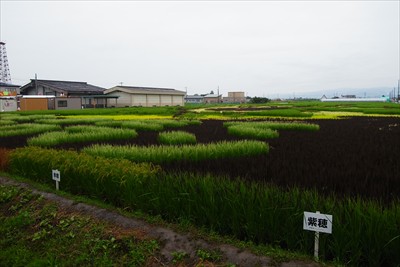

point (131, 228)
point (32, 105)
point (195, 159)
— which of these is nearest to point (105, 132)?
point (195, 159)

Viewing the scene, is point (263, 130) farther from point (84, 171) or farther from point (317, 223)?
point (317, 223)

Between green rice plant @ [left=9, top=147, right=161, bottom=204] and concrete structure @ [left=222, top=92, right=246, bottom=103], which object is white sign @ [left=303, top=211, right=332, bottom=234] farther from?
concrete structure @ [left=222, top=92, right=246, bottom=103]

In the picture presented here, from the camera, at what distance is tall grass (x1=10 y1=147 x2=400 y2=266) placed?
2867mm

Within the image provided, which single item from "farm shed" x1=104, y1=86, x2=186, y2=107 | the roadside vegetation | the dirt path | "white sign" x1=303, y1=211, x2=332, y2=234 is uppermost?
"farm shed" x1=104, y1=86, x2=186, y2=107

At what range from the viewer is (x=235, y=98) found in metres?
131

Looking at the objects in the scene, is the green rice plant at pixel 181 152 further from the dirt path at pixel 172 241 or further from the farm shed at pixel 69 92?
the farm shed at pixel 69 92

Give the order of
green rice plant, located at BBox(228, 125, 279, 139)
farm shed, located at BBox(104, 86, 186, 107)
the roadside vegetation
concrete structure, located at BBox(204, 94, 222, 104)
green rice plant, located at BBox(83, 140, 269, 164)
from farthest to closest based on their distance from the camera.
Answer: concrete structure, located at BBox(204, 94, 222, 104), farm shed, located at BBox(104, 86, 186, 107), green rice plant, located at BBox(228, 125, 279, 139), green rice plant, located at BBox(83, 140, 269, 164), the roadside vegetation

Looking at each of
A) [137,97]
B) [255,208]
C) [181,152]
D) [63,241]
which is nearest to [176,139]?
[181,152]

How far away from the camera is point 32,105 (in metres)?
45.8

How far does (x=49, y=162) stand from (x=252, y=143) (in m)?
4.37

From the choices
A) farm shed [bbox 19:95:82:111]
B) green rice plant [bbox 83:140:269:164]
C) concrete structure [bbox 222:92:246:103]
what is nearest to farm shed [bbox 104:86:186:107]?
farm shed [bbox 19:95:82:111]

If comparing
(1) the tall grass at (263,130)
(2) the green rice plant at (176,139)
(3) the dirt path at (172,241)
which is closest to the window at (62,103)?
(1) the tall grass at (263,130)

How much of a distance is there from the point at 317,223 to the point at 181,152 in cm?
400

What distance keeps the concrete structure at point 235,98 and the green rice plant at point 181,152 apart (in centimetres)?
12086
